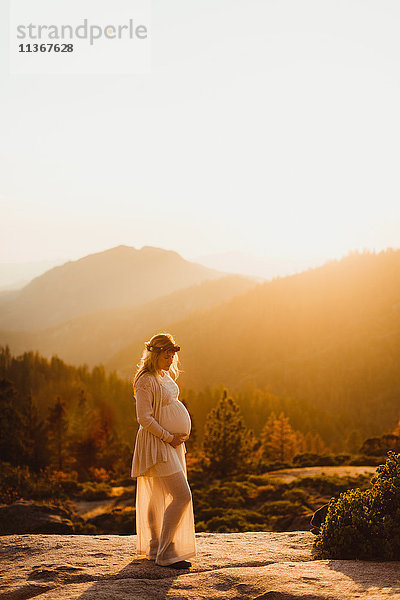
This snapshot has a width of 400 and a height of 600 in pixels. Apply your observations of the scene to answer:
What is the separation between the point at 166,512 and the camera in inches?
279

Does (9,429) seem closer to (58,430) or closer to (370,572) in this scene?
(58,430)

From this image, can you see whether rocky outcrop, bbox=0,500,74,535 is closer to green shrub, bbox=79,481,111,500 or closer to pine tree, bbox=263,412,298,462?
green shrub, bbox=79,481,111,500

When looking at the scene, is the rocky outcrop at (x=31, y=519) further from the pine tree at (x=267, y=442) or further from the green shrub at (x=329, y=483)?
the pine tree at (x=267, y=442)

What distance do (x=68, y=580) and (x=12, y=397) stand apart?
109 ft

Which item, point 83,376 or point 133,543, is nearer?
point 133,543

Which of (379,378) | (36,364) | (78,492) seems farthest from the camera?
(379,378)

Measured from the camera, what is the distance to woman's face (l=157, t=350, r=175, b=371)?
7.30 metres

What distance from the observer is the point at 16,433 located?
37.1 metres

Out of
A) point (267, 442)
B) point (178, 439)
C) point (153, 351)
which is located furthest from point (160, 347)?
point (267, 442)

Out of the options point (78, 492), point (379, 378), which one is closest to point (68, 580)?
point (78, 492)

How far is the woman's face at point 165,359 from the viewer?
287 inches

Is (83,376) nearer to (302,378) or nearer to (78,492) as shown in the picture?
(78,492)

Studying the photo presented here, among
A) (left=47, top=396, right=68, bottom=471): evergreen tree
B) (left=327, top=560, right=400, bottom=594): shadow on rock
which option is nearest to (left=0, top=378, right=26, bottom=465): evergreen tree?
(left=47, top=396, right=68, bottom=471): evergreen tree

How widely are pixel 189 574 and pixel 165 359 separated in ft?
8.21
